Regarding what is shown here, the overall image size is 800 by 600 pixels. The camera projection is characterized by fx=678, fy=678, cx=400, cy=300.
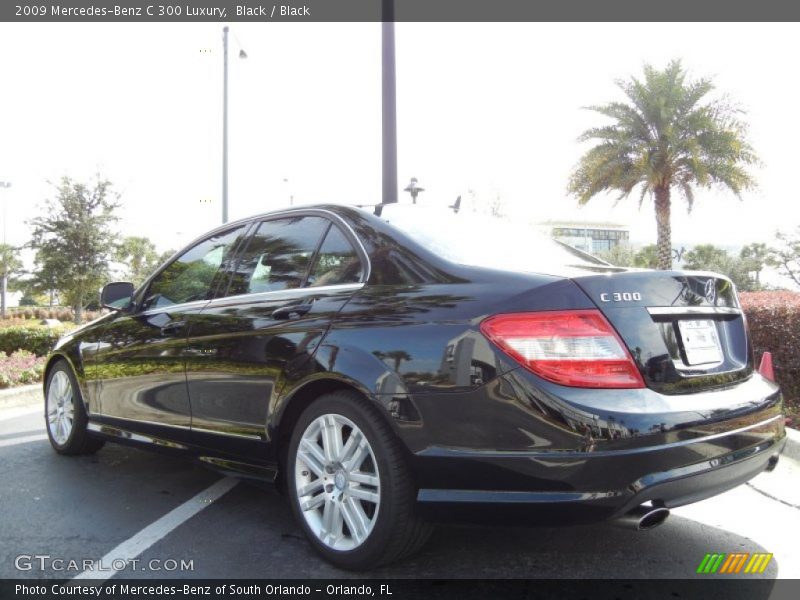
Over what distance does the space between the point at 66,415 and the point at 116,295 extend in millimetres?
1035

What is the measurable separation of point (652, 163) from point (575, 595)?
17.5 meters

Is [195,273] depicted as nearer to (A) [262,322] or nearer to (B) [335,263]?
(A) [262,322]

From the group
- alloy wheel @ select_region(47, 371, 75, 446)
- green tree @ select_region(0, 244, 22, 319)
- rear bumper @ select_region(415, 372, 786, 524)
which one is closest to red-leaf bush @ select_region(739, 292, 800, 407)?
rear bumper @ select_region(415, 372, 786, 524)

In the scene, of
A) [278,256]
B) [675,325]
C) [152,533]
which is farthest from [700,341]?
[152,533]

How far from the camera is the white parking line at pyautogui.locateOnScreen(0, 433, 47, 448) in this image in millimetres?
5635

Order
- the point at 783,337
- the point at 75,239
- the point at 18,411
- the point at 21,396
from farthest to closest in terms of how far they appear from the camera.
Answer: the point at 75,239, the point at 21,396, the point at 18,411, the point at 783,337

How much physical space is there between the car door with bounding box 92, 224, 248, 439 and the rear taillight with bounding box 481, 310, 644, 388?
205 centimetres

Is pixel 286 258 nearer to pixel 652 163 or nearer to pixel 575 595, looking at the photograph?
pixel 575 595

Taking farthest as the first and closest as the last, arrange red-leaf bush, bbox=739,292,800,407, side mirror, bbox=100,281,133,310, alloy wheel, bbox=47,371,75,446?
red-leaf bush, bbox=739,292,800,407
alloy wheel, bbox=47,371,75,446
side mirror, bbox=100,281,133,310

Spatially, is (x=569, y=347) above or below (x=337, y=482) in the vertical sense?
above

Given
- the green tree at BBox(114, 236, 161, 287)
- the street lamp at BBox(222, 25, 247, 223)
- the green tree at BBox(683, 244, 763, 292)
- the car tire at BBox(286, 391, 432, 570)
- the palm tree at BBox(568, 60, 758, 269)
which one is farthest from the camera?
the green tree at BBox(683, 244, 763, 292)

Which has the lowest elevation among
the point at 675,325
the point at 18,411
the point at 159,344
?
the point at 18,411

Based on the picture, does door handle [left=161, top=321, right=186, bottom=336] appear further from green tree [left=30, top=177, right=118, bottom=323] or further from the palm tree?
green tree [left=30, top=177, right=118, bottom=323]

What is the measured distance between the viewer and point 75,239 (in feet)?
72.9
